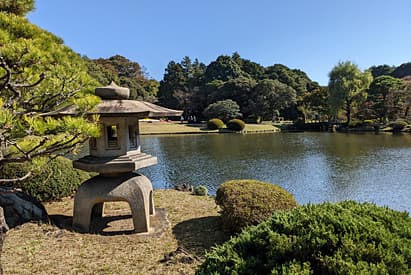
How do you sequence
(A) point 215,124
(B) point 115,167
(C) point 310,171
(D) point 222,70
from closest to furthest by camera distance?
(B) point 115,167 → (C) point 310,171 → (A) point 215,124 → (D) point 222,70

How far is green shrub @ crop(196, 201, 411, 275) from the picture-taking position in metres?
1.50

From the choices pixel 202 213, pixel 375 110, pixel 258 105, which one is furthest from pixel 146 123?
pixel 202 213

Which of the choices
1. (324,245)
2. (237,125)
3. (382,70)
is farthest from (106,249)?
(382,70)

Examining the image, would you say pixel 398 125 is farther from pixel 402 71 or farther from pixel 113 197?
pixel 402 71

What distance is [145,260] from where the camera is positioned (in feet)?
12.0

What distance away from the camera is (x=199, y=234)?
4.60m

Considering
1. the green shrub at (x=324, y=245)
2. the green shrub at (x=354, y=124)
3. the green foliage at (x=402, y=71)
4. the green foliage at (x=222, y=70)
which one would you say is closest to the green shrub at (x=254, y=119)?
the green shrub at (x=354, y=124)

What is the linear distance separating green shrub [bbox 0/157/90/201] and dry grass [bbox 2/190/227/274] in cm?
101

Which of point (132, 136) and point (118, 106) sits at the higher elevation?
point (118, 106)

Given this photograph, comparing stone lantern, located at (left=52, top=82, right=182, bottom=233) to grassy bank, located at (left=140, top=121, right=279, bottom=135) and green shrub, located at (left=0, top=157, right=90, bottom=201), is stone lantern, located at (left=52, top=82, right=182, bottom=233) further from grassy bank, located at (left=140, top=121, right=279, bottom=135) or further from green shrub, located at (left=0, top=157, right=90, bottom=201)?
grassy bank, located at (left=140, top=121, right=279, bottom=135)

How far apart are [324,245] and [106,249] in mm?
3259

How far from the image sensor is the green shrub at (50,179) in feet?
A: 18.7

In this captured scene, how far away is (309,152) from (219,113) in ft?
63.2

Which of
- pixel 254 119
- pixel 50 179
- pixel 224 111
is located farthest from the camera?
pixel 254 119
